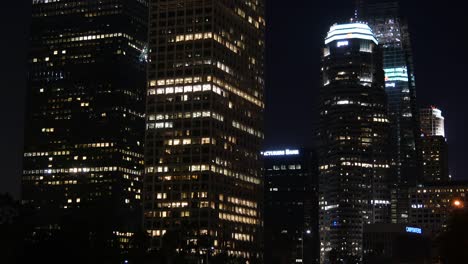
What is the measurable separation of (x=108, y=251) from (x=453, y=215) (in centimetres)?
7160

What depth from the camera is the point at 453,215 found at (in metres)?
146

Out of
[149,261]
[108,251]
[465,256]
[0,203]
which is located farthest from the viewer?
[149,261]

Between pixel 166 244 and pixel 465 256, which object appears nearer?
pixel 465 256

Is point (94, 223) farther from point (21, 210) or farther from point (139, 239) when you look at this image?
point (21, 210)

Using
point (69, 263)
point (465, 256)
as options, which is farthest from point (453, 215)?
point (69, 263)

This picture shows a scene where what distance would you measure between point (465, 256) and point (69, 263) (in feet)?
219

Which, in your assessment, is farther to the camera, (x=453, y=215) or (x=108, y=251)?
(x=108, y=251)

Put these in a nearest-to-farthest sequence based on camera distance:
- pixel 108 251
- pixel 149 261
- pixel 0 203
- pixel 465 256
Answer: pixel 465 256 → pixel 0 203 → pixel 108 251 → pixel 149 261

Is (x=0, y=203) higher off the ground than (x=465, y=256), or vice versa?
(x=0, y=203)

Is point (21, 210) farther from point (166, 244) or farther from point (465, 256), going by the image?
point (465, 256)

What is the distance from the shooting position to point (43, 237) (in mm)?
163875

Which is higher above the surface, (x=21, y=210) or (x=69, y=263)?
(x=21, y=210)

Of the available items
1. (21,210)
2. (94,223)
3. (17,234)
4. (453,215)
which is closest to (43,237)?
(21,210)

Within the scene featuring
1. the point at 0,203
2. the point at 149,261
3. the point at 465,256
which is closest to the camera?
the point at 465,256
